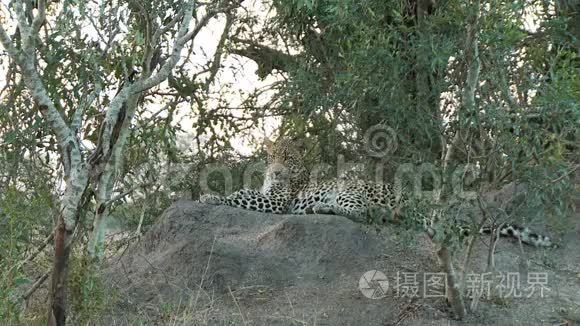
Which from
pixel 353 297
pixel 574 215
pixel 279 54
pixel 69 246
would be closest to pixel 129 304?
pixel 69 246

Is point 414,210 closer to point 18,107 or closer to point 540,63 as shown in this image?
point 540,63

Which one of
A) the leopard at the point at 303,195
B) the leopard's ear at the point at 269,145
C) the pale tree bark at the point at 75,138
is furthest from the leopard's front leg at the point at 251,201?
the pale tree bark at the point at 75,138

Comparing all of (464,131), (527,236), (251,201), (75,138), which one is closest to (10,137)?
(75,138)

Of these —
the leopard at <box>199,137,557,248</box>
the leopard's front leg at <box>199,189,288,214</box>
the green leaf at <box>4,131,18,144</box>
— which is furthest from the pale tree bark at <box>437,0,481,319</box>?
the green leaf at <box>4,131,18,144</box>

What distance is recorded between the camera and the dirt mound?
6.70 metres

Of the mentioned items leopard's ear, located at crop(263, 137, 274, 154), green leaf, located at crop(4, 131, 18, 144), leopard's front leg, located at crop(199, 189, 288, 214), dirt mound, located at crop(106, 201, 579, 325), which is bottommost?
dirt mound, located at crop(106, 201, 579, 325)

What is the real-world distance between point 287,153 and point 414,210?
3.60 meters

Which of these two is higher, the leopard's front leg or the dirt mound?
the leopard's front leg

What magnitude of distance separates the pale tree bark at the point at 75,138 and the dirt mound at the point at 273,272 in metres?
0.68

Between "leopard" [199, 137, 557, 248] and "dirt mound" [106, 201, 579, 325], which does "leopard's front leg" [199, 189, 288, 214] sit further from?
"dirt mound" [106, 201, 579, 325]

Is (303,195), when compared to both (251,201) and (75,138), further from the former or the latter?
(75,138)

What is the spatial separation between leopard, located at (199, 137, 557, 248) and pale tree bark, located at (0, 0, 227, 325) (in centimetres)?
256

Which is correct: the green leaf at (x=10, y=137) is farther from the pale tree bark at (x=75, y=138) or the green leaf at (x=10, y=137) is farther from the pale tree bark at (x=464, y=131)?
the pale tree bark at (x=464, y=131)

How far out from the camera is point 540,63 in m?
7.43
